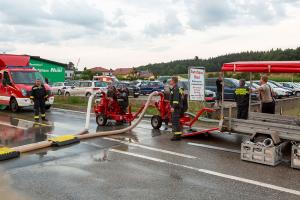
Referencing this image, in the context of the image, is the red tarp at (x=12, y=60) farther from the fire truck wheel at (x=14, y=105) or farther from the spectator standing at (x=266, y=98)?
the spectator standing at (x=266, y=98)

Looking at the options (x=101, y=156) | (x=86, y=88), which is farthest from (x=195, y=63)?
(x=101, y=156)

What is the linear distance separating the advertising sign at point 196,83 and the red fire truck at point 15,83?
23.3ft

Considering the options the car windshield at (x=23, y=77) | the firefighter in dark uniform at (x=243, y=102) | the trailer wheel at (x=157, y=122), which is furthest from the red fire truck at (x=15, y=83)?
the firefighter in dark uniform at (x=243, y=102)

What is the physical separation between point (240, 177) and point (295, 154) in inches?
60.9

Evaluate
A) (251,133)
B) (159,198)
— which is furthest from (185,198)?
(251,133)

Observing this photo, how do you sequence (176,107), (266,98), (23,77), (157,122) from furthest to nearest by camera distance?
(23,77) → (157,122) → (266,98) → (176,107)

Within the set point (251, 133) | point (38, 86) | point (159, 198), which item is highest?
point (38, 86)

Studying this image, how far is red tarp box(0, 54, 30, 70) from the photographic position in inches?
710

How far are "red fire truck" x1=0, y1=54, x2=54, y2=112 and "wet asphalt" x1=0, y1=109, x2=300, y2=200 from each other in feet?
20.5

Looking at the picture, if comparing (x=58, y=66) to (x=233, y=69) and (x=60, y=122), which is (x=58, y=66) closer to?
(x=60, y=122)

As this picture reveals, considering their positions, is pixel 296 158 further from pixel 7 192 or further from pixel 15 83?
pixel 15 83

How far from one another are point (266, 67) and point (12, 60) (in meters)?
14.0

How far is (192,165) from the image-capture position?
7727mm

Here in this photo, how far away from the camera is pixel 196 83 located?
49.7ft
